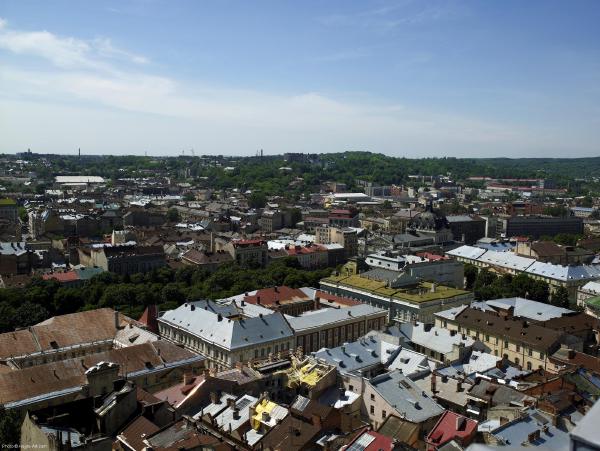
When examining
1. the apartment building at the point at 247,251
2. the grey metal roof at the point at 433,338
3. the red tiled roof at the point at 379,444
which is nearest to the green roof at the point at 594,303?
the grey metal roof at the point at 433,338

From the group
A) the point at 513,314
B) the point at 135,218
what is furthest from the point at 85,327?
the point at 135,218

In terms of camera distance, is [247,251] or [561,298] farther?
[247,251]

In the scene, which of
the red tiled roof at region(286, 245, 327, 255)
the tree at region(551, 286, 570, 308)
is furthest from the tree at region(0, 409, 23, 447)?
the red tiled roof at region(286, 245, 327, 255)

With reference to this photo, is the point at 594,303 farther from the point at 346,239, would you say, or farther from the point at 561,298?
the point at 346,239

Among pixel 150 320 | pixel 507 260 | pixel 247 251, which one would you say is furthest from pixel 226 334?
pixel 507 260

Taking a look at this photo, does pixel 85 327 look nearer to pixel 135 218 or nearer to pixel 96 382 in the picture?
pixel 96 382

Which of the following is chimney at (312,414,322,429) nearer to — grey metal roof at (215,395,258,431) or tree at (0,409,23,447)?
grey metal roof at (215,395,258,431)

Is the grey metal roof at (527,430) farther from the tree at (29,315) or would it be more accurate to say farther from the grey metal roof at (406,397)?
the tree at (29,315)

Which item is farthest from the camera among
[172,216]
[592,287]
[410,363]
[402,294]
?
[172,216]
